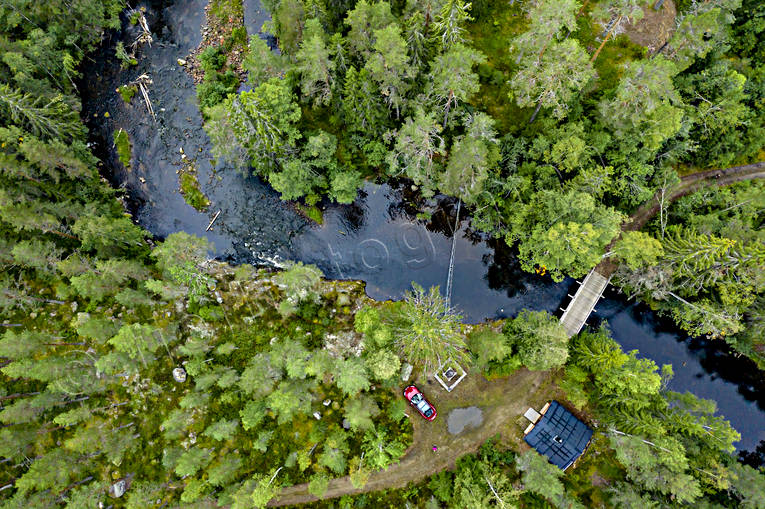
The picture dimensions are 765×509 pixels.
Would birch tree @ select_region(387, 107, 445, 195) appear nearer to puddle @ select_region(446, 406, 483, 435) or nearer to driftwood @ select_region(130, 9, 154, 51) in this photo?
puddle @ select_region(446, 406, 483, 435)

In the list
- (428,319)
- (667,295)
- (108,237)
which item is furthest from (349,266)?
(667,295)

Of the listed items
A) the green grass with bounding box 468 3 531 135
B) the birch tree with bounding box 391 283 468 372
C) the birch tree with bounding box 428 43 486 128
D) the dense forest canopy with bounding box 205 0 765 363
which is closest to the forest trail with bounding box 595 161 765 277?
the dense forest canopy with bounding box 205 0 765 363

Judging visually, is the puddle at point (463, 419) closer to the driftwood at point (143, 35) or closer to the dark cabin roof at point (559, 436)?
the dark cabin roof at point (559, 436)

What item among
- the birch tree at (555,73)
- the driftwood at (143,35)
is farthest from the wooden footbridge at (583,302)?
the driftwood at (143,35)

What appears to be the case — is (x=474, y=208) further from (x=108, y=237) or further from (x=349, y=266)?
(x=108, y=237)

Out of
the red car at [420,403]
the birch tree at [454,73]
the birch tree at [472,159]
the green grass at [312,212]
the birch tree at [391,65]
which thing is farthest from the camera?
the green grass at [312,212]

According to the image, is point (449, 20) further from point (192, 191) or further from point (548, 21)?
point (192, 191)
